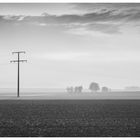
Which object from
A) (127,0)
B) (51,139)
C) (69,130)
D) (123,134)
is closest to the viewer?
(51,139)

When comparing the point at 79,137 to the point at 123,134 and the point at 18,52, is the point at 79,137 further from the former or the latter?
the point at 18,52

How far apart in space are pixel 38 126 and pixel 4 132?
300 centimetres

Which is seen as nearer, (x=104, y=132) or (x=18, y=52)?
(x=104, y=132)

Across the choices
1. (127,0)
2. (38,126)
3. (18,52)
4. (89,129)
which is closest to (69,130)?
(89,129)

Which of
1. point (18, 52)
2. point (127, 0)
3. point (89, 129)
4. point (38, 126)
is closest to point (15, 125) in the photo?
point (38, 126)

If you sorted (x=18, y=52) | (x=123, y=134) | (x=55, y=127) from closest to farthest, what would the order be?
(x=123, y=134) < (x=55, y=127) < (x=18, y=52)

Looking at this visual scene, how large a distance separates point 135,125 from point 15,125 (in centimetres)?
767

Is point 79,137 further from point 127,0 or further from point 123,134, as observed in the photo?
point 127,0

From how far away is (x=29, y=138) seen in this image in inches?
742

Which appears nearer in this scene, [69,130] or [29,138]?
[29,138]

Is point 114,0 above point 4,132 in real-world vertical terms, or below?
above

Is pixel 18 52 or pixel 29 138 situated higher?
pixel 18 52

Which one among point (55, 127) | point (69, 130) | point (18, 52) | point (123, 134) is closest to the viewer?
point (123, 134)

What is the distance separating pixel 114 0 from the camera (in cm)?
3106
